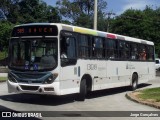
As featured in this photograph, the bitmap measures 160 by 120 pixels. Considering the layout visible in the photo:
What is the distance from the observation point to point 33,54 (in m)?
16.2

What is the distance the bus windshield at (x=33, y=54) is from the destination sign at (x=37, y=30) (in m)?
0.20

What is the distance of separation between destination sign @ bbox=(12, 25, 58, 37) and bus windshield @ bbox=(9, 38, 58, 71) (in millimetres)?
198

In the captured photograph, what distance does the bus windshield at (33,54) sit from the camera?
52.0 ft

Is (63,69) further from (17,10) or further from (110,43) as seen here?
(17,10)

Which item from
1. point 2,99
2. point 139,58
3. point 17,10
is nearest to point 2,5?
point 17,10

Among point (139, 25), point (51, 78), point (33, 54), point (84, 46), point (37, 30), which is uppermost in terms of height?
point (139, 25)

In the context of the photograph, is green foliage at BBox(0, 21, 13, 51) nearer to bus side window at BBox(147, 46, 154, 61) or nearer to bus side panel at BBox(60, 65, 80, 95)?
bus side window at BBox(147, 46, 154, 61)

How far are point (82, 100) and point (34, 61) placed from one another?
9.24ft

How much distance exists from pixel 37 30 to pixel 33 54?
3.03ft

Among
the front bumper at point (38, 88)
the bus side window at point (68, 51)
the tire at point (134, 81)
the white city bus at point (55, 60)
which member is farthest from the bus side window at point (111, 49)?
the front bumper at point (38, 88)

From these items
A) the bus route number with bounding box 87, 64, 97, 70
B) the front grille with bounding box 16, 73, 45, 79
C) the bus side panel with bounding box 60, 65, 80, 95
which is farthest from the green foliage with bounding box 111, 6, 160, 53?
the front grille with bounding box 16, 73, 45, 79

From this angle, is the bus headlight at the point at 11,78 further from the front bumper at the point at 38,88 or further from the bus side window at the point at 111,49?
the bus side window at the point at 111,49

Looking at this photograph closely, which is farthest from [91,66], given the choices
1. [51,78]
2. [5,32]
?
[5,32]

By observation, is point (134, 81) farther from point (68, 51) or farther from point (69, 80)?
point (68, 51)
